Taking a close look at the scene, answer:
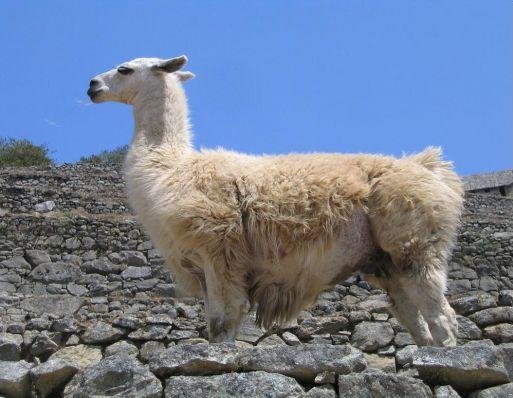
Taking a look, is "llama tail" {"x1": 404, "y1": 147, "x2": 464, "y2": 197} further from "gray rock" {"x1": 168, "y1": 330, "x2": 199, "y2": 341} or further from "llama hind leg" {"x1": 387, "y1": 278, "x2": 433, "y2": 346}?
"gray rock" {"x1": 168, "y1": 330, "x2": 199, "y2": 341}

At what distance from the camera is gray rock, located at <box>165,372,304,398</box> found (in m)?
4.39

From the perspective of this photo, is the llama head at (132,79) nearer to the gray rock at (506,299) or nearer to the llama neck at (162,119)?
the llama neck at (162,119)

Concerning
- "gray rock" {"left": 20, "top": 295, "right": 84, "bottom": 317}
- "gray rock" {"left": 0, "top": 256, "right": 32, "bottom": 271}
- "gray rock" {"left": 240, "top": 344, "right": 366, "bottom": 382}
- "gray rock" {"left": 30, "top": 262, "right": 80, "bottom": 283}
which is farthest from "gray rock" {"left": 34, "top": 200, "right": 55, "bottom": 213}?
"gray rock" {"left": 240, "top": 344, "right": 366, "bottom": 382}

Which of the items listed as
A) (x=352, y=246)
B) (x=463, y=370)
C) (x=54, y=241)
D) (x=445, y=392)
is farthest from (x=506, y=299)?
(x=54, y=241)

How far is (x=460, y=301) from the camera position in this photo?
30.0ft

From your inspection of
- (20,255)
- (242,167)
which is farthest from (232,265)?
(20,255)

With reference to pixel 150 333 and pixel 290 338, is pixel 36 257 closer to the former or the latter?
pixel 150 333

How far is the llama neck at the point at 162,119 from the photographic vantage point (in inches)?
298

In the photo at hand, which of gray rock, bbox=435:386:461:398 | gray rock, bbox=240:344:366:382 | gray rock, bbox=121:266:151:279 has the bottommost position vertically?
gray rock, bbox=435:386:461:398

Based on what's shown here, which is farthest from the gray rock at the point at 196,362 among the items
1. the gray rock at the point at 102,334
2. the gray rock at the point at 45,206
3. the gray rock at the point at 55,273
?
the gray rock at the point at 45,206

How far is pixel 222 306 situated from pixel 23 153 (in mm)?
34052

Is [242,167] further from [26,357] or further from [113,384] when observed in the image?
[26,357]

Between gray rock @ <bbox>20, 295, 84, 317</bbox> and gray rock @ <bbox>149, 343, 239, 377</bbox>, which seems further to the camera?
gray rock @ <bbox>20, 295, 84, 317</bbox>

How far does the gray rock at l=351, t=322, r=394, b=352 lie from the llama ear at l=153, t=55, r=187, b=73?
3.39m
